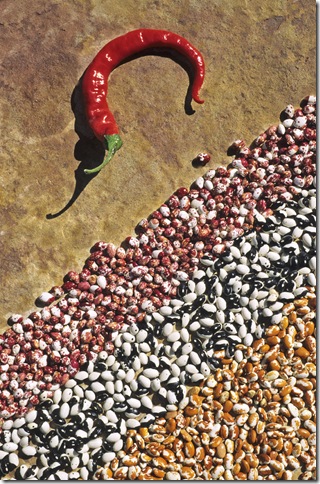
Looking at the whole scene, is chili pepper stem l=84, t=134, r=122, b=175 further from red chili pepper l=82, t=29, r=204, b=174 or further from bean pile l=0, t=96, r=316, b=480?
bean pile l=0, t=96, r=316, b=480

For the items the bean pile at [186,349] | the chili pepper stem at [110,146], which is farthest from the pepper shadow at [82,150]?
the bean pile at [186,349]

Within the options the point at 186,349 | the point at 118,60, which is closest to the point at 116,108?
the point at 118,60

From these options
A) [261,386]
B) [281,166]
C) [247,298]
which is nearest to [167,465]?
[261,386]

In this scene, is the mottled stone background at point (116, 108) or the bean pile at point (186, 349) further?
the mottled stone background at point (116, 108)

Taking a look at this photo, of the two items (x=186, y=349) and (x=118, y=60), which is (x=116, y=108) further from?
(x=186, y=349)

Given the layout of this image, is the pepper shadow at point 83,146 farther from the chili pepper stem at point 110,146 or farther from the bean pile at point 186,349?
the bean pile at point 186,349

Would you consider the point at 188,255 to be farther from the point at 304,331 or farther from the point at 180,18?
the point at 180,18

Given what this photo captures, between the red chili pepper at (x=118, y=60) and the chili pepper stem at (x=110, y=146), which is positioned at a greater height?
the red chili pepper at (x=118, y=60)

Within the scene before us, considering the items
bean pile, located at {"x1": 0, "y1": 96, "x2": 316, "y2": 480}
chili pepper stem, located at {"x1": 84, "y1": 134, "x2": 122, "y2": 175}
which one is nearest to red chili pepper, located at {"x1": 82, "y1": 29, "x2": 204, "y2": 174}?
chili pepper stem, located at {"x1": 84, "y1": 134, "x2": 122, "y2": 175}
